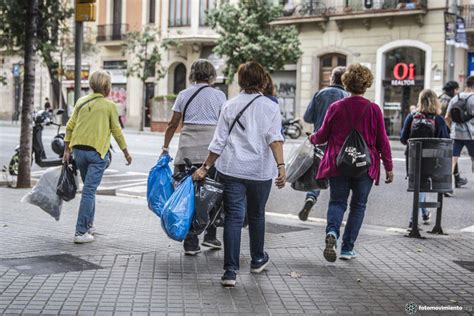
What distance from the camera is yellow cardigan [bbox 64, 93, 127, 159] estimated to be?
287 inches

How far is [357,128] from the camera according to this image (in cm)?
649

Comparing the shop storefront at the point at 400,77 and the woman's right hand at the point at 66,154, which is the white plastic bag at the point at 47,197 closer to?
the woman's right hand at the point at 66,154

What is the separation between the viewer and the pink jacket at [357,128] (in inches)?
256

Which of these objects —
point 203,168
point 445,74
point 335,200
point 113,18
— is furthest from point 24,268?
point 113,18

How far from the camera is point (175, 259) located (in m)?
6.64

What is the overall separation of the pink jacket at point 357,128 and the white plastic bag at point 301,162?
1.41 meters

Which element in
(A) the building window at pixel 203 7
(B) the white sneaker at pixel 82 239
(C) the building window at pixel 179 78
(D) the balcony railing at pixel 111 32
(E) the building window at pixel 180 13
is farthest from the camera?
(C) the building window at pixel 179 78

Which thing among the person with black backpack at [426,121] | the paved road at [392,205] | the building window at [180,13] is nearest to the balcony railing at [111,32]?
the building window at [180,13]

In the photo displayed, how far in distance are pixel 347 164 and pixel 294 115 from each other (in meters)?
30.6

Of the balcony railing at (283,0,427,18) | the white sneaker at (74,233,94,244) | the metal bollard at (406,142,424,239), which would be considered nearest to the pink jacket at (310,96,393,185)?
the metal bollard at (406,142,424,239)

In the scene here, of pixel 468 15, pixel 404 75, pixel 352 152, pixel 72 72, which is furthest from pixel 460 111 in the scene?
pixel 72 72

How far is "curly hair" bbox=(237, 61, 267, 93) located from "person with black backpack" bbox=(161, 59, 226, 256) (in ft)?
3.51

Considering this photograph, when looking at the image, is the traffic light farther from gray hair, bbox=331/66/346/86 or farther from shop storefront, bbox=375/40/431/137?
shop storefront, bbox=375/40/431/137

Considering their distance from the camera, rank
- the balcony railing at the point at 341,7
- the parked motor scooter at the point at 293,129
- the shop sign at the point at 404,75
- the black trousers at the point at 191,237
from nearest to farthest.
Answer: the black trousers at the point at 191,237 < the balcony railing at the point at 341,7 < the shop sign at the point at 404,75 < the parked motor scooter at the point at 293,129
